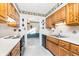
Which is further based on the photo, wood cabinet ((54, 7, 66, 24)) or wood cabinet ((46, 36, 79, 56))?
wood cabinet ((54, 7, 66, 24))

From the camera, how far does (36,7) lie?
6.73 ft

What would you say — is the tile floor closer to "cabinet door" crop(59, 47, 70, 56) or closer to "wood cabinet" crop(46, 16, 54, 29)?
"cabinet door" crop(59, 47, 70, 56)

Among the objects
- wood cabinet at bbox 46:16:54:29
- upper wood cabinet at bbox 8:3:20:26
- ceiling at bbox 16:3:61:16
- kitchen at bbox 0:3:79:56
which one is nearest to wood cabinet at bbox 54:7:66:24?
kitchen at bbox 0:3:79:56

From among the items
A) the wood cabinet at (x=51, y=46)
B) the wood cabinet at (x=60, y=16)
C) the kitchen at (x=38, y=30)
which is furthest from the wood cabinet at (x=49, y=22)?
the wood cabinet at (x=51, y=46)

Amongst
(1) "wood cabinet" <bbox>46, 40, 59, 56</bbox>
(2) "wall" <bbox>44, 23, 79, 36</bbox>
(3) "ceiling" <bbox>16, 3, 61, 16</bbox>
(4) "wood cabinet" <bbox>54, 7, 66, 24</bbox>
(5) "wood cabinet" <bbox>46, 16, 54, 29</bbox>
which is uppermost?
(3) "ceiling" <bbox>16, 3, 61, 16</bbox>

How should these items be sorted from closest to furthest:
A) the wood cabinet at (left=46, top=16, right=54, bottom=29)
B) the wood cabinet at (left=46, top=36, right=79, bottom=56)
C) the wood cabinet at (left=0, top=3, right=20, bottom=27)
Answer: the wood cabinet at (left=0, top=3, right=20, bottom=27)
the wood cabinet at (left=46, top=36, right=79, bottom=56)
the wood cabinet at (left=46, top=16, right=54, bottom=29)

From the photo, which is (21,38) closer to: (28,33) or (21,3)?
(28,33)

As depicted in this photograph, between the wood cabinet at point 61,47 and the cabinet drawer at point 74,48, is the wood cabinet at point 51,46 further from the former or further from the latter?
the cabinet drawer at point 74,48

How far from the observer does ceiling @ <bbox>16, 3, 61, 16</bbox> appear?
2025mm

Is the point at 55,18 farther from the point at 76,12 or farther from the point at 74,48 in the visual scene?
the point at 74,48

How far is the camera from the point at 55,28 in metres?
2.22

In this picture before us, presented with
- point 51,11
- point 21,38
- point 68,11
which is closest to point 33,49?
point 21,38

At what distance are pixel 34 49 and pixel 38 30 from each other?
0.32m

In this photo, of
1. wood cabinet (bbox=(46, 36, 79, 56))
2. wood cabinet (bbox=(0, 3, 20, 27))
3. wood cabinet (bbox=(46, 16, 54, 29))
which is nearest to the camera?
wood cabinet (bbox=(0, 3, 20, 27))
